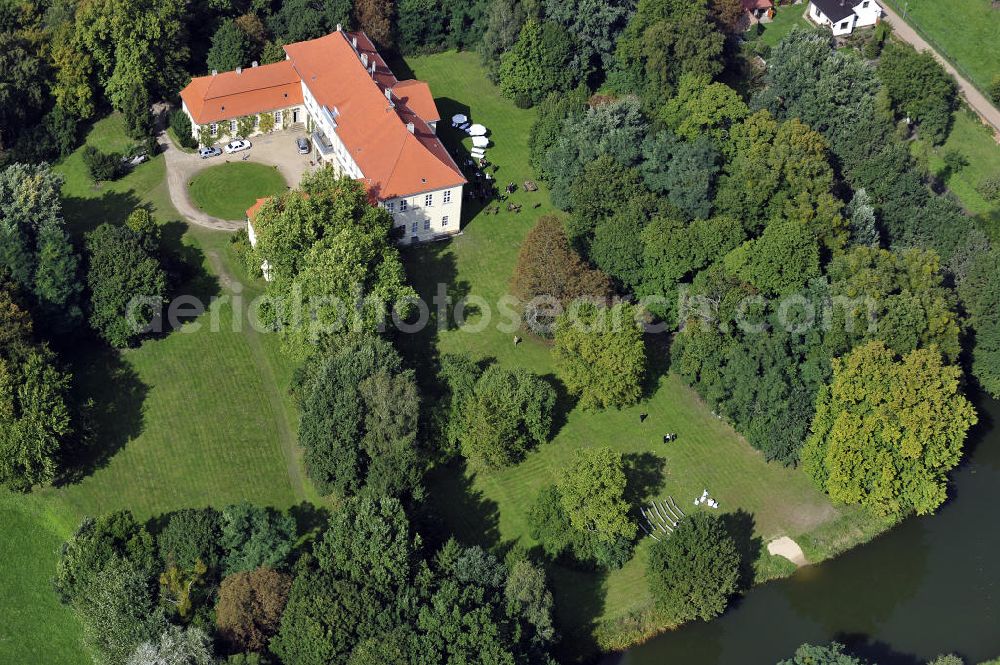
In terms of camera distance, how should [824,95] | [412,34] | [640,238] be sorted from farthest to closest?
[412,34] → [824,95] → [640,238]

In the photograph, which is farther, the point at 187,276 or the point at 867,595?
the point at 187,276

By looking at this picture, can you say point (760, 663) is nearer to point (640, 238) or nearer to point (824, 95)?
point (640, 238)

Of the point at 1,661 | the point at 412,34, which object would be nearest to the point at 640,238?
the point at 412,34

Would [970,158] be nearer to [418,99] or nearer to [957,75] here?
[957,75]

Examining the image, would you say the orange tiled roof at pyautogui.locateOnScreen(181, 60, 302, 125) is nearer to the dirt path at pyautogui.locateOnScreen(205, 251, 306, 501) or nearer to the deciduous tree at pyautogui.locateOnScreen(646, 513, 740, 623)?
the dirt path at pyautogui.locateOnScreen(205, 251, 306, 501)

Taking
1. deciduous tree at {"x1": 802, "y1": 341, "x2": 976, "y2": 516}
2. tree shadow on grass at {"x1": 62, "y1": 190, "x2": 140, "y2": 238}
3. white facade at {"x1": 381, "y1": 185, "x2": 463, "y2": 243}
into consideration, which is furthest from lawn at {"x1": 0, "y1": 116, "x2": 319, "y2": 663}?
deciduous tree at {"x1": 802, "y1": 341, "x2": 976, "y2": 516}

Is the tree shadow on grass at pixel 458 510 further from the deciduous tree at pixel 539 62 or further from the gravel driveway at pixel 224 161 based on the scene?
the deciduous tree at pixel 539 62
